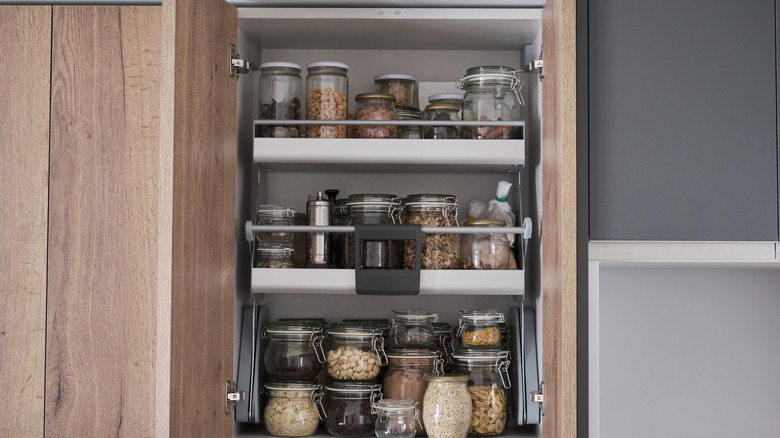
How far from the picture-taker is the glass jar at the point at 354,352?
5.60 ft

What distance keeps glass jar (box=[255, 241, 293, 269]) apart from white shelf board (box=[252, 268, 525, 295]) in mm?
41

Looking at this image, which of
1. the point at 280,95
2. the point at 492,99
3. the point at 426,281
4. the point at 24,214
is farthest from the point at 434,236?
the point at 24,214

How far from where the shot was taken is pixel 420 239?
1660mm

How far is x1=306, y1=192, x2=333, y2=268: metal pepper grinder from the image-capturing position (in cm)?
173

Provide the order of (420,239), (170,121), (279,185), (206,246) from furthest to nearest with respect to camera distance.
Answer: (279,185) < (420,239) < (206,246) < (170,121)

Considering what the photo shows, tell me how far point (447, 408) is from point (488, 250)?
13.6 inches

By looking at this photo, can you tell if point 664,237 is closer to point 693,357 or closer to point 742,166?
point 742,166

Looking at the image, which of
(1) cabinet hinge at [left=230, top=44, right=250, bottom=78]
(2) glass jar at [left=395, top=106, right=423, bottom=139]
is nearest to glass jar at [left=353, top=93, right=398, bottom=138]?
(2) glass jar at [left=395, top=106, right=423, bottom=139]

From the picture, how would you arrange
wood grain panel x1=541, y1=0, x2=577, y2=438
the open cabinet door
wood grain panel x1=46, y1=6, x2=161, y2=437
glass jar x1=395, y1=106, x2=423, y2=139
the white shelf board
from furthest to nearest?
1. glass jar x1=395, y1=106, x2=423, y2=139
2. the white shelf board
3. wood grain panel x1=46, y1=6, x2=161, y2=437
4. wood grain panel x1=541, y1=0, x2=577, y2=438
5. the open cabinet door

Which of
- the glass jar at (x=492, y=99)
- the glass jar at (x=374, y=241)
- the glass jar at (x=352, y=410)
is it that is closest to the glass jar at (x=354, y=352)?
the glass jar at (x=352, y=410)

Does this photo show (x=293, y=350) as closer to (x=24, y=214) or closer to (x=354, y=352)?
(x=354, y=352)

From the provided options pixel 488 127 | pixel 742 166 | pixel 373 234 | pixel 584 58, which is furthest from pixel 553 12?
pixel 373 234

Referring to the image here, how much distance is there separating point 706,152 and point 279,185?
967 mm

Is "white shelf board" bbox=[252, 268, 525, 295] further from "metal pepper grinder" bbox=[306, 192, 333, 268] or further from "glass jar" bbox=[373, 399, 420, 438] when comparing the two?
"glass jar" bbox=[373, 399, 420, 438]
